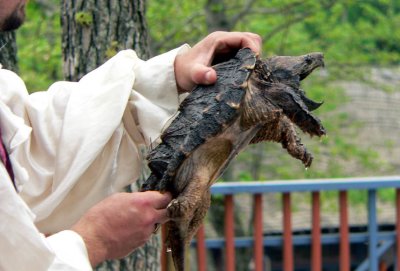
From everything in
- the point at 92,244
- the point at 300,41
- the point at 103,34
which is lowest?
the point at 300,41

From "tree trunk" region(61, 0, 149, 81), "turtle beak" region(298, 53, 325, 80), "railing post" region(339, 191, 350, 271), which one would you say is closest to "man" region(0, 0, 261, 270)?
"turtle beak" region(298, 53, 325, 80)

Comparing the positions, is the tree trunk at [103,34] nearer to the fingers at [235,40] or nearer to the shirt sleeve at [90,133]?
the shirt sleeve at [90,133]

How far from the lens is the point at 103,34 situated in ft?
12.7

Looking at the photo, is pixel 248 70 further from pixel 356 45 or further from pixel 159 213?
pixel 356 45

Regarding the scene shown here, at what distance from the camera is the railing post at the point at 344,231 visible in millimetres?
5355

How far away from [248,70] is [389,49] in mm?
10064

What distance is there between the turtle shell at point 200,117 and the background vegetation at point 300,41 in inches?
255

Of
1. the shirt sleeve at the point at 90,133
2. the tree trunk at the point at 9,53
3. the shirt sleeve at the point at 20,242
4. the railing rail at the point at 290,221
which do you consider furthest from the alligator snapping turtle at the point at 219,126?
the railing rail at the point at 290,221

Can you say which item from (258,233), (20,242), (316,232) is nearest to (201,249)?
(258,233)

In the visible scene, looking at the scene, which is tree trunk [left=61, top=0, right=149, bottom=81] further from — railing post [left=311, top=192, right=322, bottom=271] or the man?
railing post [left=311, top=192, right=322, bottom=271]

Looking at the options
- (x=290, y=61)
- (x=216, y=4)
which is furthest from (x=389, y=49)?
(x=290, y=61)

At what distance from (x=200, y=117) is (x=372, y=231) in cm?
365

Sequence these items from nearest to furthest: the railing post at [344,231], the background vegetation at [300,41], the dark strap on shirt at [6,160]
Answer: the dark strap on shirt at [6,160], the railing post at [344,231], the background vegetation at [300,41]

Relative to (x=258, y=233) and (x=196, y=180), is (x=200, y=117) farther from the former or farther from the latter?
(x=258, y=233)
